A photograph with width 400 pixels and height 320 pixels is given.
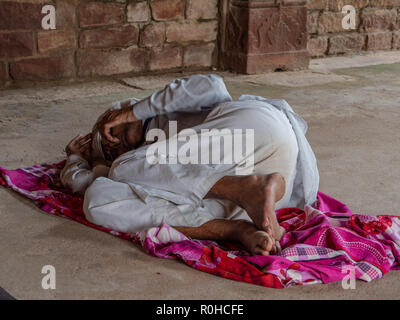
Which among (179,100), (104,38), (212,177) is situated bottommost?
(212,177)

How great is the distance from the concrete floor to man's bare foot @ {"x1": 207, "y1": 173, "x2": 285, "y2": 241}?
28 cm

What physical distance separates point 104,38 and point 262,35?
5.17 feet

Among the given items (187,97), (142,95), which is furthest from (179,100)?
(142,95)

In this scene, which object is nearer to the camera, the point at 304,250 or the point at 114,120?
the point at 304,250

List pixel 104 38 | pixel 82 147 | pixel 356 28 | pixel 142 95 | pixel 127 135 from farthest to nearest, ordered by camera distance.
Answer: pixel 356 28 < pixel 104 38 < pixel 142 95 < pixel 82 147 < pixel 127 135

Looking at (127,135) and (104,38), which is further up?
(104,38)

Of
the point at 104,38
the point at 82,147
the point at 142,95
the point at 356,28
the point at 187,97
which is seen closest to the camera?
the point at 187,97

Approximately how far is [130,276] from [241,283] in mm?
410

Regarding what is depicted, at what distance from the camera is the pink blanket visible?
2221 mm

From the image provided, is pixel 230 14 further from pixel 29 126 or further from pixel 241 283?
pixel 241 283

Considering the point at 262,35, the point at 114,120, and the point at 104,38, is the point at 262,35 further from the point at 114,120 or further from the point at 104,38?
the point at 114,120

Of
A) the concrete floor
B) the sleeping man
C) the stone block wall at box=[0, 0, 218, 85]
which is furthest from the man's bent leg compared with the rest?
the stone block wall at box=[0, 0, 218, 85]

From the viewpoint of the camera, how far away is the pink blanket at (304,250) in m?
2.22

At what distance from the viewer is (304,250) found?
2.34 meters
